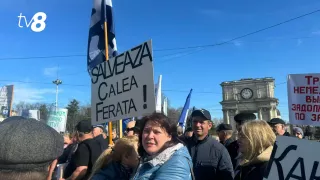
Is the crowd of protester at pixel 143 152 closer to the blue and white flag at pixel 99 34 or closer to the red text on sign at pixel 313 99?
the red text on sign at pixel 313 99

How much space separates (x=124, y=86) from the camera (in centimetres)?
435

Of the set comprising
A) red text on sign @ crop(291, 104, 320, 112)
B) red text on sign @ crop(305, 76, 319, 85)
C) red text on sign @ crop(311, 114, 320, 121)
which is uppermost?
red text on sign @ crop(305, 76, 319, 85)

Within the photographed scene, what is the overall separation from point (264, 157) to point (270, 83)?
54.1m

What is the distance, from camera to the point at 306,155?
2.45 meters

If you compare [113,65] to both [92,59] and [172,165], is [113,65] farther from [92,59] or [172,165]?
[172,165]

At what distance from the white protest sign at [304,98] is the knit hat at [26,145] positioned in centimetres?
575

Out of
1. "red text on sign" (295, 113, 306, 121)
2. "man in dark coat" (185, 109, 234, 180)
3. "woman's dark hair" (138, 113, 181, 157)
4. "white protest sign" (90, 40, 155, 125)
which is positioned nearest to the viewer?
"woman's dark hair" (138, 113, 181, 157)

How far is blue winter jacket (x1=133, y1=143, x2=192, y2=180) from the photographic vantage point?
7.55 ft

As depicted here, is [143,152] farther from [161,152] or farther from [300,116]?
[300,116]

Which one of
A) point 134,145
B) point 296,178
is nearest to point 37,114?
point 134,145

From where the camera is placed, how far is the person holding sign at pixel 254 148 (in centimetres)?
305

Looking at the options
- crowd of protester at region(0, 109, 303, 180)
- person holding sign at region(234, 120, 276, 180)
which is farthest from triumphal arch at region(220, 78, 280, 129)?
person holding sign at region(234, 120, 276, 180)

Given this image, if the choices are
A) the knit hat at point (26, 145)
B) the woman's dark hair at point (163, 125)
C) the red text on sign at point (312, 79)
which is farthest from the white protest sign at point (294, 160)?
the red text on sign at point (312, 79)

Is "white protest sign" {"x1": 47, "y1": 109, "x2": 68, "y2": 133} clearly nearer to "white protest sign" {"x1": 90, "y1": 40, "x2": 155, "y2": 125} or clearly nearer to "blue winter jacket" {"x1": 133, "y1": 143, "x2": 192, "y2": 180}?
"white protest sign" {"x1": 90, "y1": 40, "x2": 155, "y2": 125}
